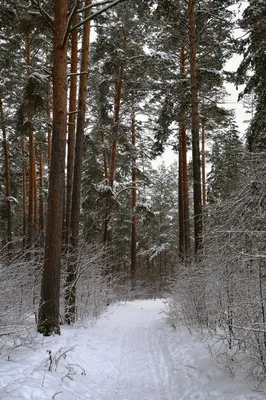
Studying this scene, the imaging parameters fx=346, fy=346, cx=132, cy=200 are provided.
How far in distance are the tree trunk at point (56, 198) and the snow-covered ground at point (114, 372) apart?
0.52m

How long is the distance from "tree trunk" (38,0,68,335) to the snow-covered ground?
1.70 ft

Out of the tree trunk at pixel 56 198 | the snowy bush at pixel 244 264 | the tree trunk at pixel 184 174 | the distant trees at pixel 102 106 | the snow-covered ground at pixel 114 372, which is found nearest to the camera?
the snowy bush at pixel 244 264

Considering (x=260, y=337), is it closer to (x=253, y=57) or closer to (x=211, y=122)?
(x=253, y=57)

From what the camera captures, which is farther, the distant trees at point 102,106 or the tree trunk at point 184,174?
the tree trunk at point 184,174

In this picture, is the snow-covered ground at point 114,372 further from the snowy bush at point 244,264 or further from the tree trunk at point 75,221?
the tree trunk at point 75,221

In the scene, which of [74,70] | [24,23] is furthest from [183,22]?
[24,23]

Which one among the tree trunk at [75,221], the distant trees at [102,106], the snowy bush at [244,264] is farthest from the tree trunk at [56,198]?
the snowy bush at [244,264]

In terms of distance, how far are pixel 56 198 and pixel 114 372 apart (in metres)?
3.32

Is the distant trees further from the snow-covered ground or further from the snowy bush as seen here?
the snow-covered ground

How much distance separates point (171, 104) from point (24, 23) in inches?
213

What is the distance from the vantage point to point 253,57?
30.0 feet

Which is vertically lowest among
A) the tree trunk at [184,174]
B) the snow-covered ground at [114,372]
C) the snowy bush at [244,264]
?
the snow-covered ground at [114,372]

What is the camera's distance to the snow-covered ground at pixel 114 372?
4.20m

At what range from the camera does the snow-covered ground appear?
4.20m
